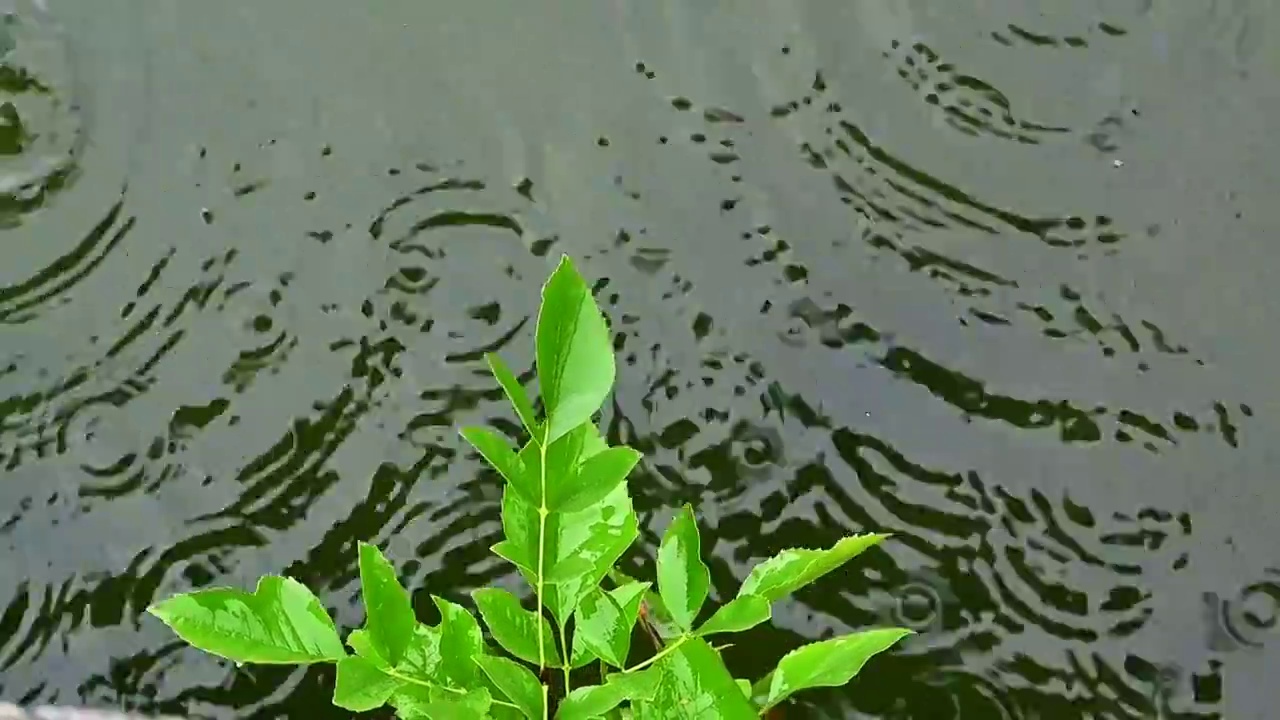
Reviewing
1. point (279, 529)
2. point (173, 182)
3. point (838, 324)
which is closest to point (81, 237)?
point (173, 182)

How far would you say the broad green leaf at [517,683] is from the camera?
431mm

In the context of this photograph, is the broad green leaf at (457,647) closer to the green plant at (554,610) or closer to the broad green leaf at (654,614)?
the green plant at (554,610)

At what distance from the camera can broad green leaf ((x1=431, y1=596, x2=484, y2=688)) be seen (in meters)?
0.45

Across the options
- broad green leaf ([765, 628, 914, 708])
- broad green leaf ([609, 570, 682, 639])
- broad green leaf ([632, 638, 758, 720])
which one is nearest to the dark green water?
broad green leaf ([609, 570, 682, 639])

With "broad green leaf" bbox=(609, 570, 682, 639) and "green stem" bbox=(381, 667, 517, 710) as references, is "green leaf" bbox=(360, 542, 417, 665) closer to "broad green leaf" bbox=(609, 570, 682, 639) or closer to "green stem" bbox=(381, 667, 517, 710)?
"green stem" bbox=(381, 667, 517, 710)

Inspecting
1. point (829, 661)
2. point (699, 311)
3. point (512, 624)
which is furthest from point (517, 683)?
point (699, 311)

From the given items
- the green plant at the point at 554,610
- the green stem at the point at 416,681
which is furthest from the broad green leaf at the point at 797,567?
the green stem at the point at 416,681

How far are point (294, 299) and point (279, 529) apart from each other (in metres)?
0.15

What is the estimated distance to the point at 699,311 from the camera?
77cm

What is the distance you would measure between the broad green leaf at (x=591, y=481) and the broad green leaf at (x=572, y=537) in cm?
2

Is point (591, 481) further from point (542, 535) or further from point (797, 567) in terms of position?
point (797, 567)

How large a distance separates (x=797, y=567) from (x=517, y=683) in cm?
13

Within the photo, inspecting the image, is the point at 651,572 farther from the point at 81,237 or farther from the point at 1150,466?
the point at 81,237

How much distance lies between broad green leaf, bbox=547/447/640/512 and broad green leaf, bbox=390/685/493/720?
9cm
